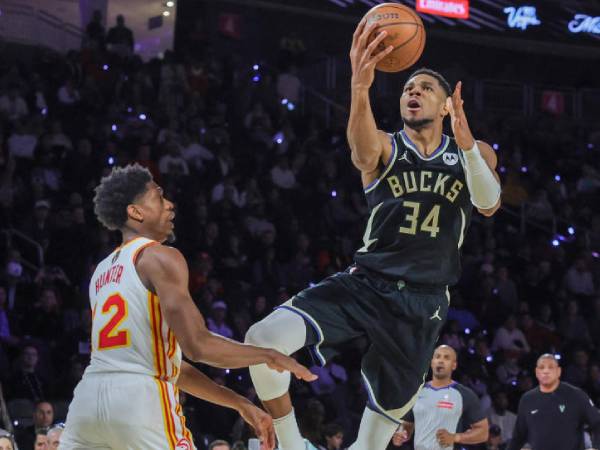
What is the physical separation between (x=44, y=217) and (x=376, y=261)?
7.12 metres

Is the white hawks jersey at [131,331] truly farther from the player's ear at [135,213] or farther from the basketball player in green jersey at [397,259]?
the basketball player in green jersey at [397,259]

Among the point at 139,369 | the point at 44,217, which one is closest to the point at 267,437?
the point at 139,369

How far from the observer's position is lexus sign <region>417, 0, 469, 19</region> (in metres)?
19.6

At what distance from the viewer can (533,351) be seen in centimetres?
1445

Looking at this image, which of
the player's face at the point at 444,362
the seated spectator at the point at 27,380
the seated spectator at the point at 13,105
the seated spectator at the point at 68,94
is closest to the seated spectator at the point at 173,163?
the seated spectator at the point at 68,94

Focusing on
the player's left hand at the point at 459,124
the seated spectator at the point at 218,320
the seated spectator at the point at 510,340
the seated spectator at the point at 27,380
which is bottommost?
the seated spectator at the point at 27,380

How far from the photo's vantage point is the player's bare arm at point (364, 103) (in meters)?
5.37

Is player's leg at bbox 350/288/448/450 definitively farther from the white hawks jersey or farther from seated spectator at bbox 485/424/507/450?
seated spectator at bbox 485/424/507/450

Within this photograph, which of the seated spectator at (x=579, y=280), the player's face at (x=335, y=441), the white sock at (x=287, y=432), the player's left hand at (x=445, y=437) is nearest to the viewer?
the white sock at (x=287, y=432)

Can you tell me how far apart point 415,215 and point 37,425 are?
5058 mm

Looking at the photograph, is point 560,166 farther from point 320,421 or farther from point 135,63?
point 320,421

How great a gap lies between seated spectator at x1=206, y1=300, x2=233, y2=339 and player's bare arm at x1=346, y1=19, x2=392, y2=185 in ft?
19.6

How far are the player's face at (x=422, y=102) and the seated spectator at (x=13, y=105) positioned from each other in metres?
8.74

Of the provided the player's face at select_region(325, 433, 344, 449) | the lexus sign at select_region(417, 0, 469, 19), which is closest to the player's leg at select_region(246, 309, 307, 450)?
the player's face at select_region(325, 433, 344, 449)
